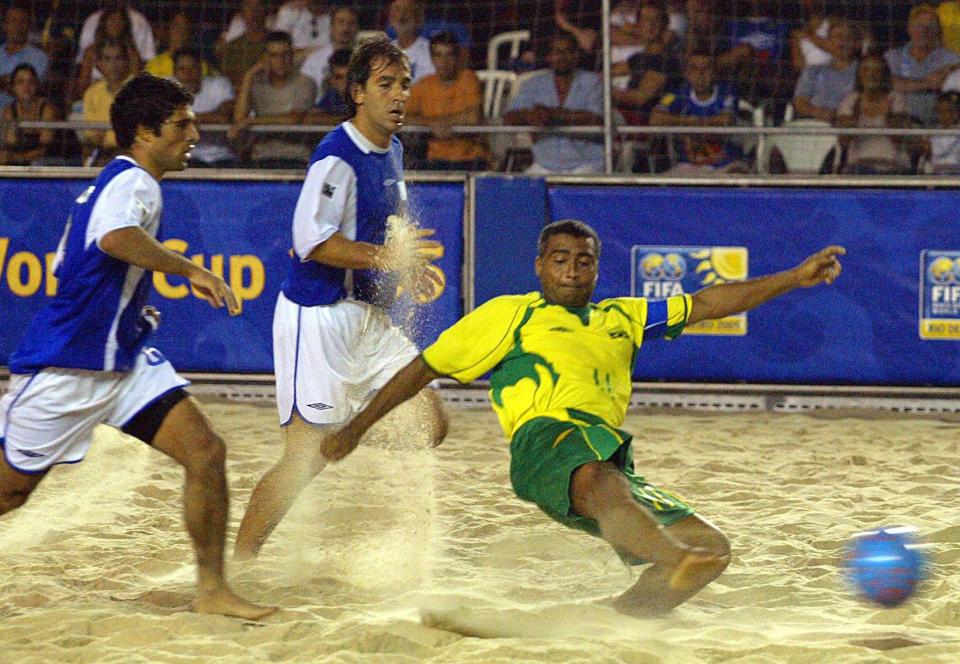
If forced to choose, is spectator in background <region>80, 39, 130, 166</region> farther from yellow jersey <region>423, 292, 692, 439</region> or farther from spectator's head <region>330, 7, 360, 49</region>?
yellow jersey <region>423, 292, 692, 439</region>

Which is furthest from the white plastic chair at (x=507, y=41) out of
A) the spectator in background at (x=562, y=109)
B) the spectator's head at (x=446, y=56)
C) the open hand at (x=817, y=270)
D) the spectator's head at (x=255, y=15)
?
the open hand at (x=817, y=270)

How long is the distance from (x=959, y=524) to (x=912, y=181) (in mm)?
3307

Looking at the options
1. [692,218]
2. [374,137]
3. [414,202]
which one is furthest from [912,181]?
[374,137]

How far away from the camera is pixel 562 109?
9602mm

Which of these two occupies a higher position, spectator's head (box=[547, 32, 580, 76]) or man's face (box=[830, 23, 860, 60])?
man's face (box=[830, 23, 860, 60])

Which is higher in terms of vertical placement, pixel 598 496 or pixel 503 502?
pixel 598 496

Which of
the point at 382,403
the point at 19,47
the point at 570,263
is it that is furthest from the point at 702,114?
the point at 382,403

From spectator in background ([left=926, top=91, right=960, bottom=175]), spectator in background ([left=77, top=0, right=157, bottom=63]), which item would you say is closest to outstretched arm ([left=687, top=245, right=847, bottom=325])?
spectator in background ([left=926, top=91, right=960, bottom=175])

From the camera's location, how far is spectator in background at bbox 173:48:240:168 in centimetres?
972

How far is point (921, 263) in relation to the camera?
26.9ft

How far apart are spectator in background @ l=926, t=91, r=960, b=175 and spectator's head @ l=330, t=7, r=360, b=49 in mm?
4185

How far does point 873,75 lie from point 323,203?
20.1 feet

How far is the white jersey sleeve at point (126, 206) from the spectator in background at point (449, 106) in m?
5.48

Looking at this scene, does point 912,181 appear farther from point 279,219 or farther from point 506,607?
point 506,607
